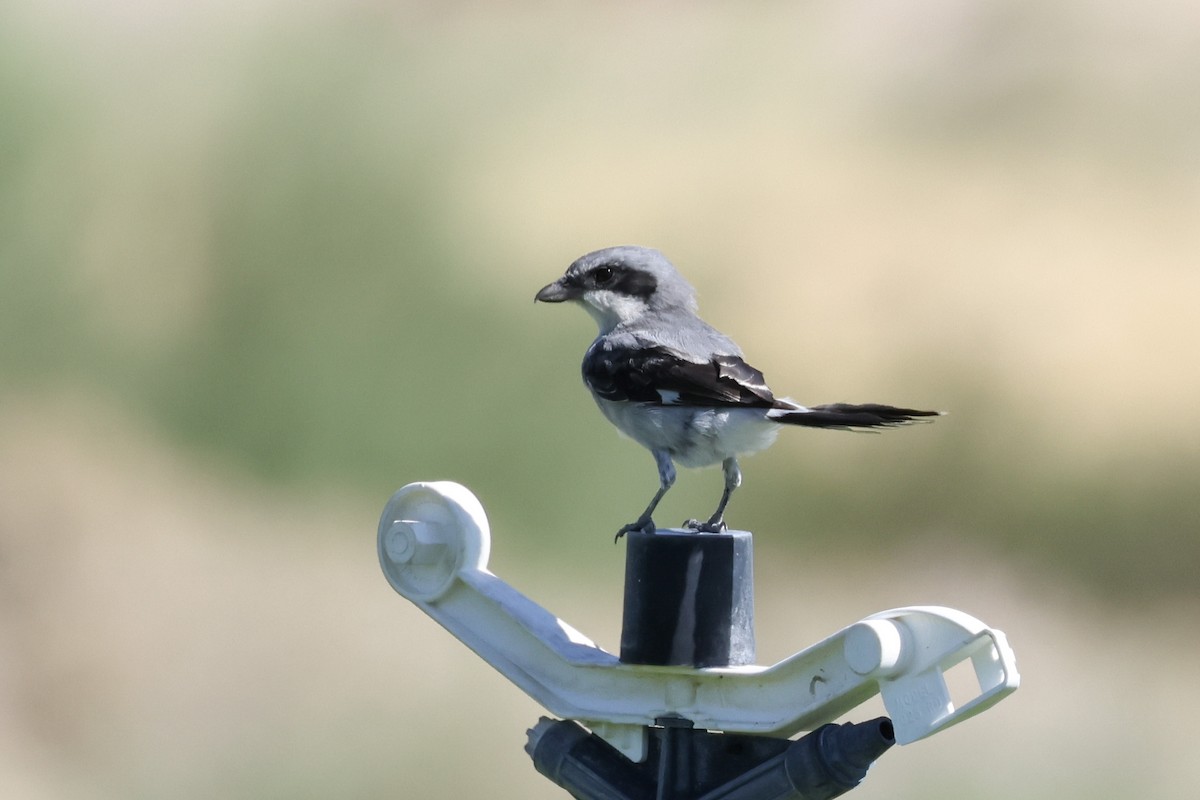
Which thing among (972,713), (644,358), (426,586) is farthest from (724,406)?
(972,713)

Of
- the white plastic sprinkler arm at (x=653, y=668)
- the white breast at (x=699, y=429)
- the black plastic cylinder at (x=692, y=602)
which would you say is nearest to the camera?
the white plastic sprinkler arm at (x=653, y=668)

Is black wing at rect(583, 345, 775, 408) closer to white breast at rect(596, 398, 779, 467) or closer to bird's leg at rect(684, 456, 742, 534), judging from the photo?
white breast at rect(596, 398, 779, 467)

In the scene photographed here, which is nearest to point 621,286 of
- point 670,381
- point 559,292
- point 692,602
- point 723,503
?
point 559,292

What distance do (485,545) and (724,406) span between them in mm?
479

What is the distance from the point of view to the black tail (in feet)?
7.35

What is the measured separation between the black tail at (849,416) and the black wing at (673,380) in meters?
0.05

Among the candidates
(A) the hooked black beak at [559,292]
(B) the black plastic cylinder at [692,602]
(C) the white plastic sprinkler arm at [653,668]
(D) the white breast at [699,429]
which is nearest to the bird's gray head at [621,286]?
(A) the hooked black beak at [559,292]

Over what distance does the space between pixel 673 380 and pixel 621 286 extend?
0.96 feet

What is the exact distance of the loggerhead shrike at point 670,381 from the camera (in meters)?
2.43

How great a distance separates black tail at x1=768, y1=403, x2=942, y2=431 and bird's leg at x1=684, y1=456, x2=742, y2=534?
A: 0.17 meters

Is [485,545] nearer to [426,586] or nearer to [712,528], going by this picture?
[426,586]

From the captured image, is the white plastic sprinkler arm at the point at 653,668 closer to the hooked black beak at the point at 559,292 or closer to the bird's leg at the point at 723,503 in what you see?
the bird's leg at the point at 723,503

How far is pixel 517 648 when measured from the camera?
2273mm

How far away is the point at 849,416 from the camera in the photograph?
2301 millimetres
